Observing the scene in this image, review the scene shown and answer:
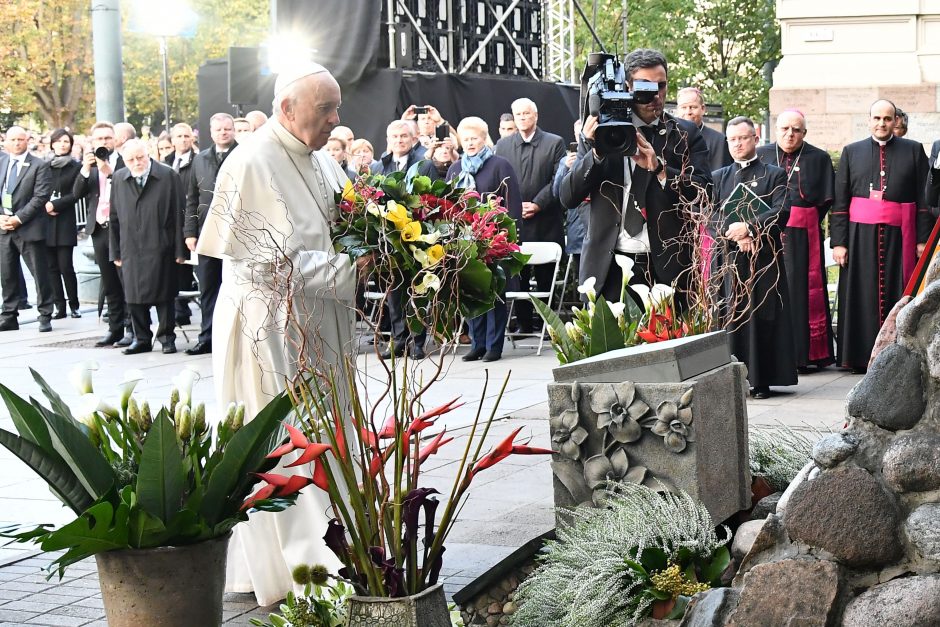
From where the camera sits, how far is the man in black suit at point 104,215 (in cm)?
1488

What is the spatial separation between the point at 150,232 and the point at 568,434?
967 cm

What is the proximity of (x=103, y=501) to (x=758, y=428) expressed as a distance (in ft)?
12.4

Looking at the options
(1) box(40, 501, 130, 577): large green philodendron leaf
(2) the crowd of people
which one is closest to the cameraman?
(2) the crowd of people

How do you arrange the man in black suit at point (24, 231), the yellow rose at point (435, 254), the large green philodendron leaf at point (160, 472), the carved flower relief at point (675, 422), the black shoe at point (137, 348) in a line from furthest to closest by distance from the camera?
the man in black suit at point (24, 231), the black shoe at point (137, 348), the carved flower relief at point (675, 422), the yellow rose at point (435, 254), the large green philodendron leaf at point (160, 472)

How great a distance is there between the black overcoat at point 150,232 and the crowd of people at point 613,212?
0.05ft

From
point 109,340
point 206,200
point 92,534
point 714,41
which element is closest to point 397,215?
point 92,534

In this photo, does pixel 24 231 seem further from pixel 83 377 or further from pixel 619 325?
pixel 83 377

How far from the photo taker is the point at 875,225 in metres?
11.5

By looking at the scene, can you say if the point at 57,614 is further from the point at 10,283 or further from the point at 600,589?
the point at 10,283

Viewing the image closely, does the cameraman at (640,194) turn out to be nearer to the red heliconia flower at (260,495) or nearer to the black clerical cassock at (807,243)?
the red heliconia flower at (260,495)

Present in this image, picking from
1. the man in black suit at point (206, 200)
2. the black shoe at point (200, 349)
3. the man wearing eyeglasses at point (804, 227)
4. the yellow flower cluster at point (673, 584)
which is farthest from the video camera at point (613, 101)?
the black shoe at point (200, 349)

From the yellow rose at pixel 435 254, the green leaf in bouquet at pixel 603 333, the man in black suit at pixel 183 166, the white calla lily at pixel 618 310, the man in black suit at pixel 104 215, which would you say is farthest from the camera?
the man in black suit at pixel 104 215

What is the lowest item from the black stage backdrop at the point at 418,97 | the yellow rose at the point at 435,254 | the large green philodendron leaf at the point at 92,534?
the large green philodendron leaf at the point at 92,534

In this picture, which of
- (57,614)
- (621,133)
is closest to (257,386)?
(57,614)
